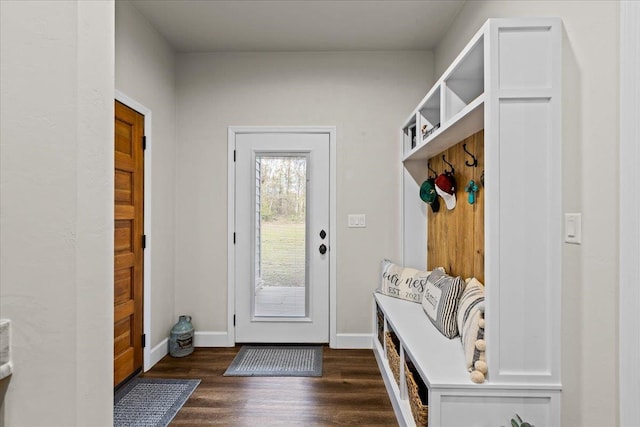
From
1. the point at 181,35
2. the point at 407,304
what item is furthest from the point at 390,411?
the point at 181,35

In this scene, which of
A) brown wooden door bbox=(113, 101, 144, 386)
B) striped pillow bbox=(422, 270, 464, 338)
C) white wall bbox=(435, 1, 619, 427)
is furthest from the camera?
brown wooden door bbox=(113, 101, 144, 386)

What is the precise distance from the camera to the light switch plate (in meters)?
1.42

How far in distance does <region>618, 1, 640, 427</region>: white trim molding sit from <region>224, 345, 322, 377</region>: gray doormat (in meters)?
2.01

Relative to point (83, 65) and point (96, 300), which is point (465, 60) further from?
point (96, 300)

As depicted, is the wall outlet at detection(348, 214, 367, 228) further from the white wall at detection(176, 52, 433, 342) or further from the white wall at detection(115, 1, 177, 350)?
the white wall at detection(115, 1, 177, 350)

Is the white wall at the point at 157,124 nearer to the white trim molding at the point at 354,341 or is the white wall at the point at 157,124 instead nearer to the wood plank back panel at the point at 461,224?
the white trim molding at the point at 354,341

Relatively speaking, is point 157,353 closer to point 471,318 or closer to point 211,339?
point 211,339

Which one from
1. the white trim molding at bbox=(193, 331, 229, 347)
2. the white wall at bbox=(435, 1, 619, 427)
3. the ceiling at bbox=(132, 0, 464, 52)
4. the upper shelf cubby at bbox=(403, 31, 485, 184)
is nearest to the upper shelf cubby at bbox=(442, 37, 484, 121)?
the upper shelf cubby at bbox=(403, 31, 485, 184)

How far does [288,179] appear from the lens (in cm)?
345

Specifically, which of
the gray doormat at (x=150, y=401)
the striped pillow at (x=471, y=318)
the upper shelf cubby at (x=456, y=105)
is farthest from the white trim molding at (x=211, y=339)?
the upper shelf cubby at (x=456, y=105)

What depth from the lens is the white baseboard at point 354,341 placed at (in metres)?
3.41

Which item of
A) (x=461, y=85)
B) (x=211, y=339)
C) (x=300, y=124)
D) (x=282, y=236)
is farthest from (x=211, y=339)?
(x=461, y=85)

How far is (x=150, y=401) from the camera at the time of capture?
2453mm

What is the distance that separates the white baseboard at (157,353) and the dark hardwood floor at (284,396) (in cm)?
4
